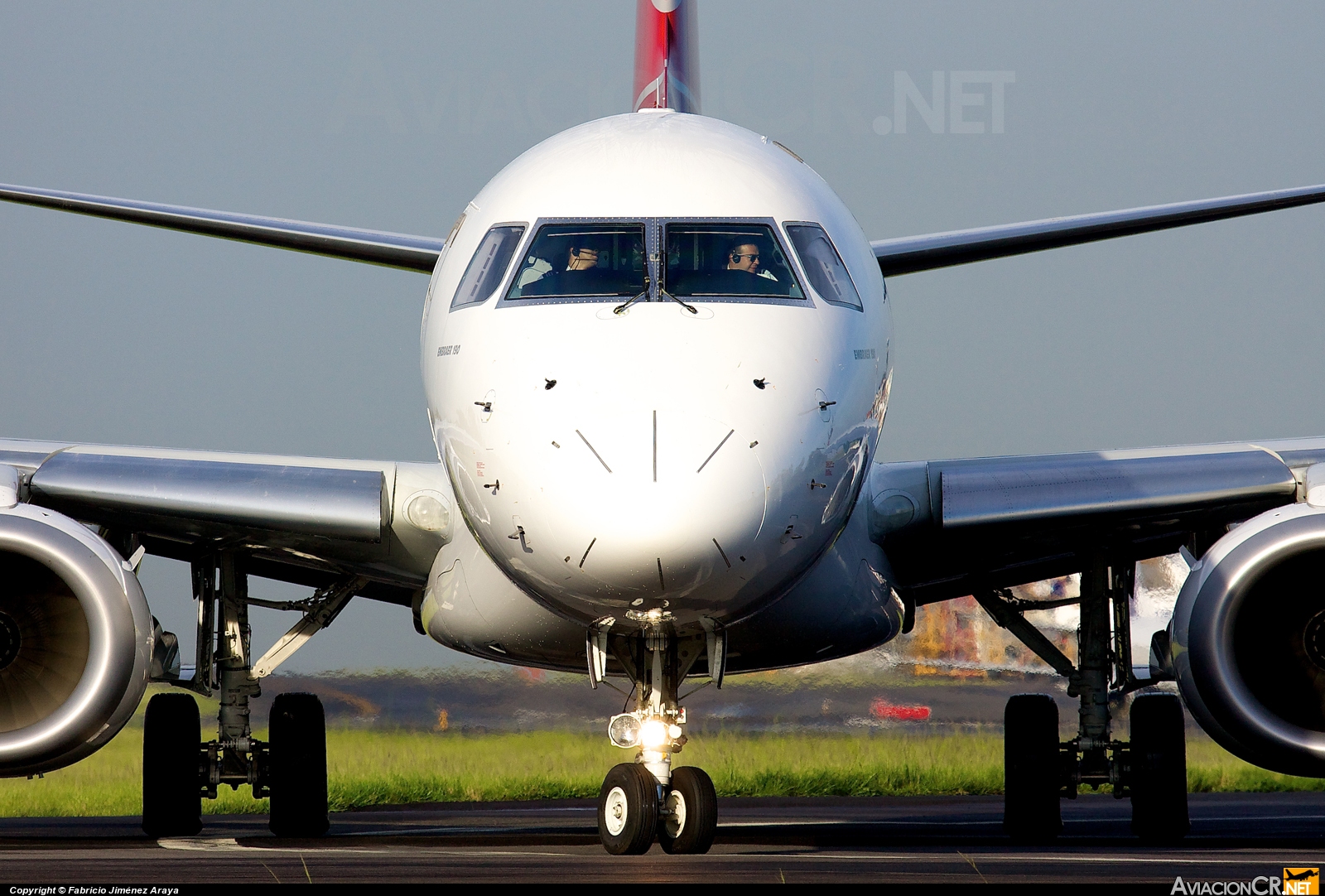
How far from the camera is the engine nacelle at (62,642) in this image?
31.1 ft

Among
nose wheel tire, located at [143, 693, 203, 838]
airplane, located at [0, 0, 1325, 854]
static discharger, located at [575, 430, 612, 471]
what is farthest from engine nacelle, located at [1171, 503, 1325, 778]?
nose wheel tire, located at [143, 693, 203, 838]

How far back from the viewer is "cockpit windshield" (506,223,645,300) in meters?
8.12

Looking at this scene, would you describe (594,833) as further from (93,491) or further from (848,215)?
(848,215)

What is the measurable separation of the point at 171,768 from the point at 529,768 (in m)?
6.40

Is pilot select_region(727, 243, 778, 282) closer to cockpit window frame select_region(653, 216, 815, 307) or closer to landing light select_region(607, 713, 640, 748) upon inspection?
cockpit window frame select_region(653, 216, 815, 307)

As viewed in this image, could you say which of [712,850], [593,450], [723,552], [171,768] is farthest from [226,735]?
[723,552]

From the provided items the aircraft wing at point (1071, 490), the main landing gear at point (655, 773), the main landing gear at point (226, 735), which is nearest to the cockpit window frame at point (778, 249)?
the main landing gear at point (655, 773)

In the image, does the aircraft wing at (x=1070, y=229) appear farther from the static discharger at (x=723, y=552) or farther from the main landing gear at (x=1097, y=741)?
the static discharger at (x=723, y=552)

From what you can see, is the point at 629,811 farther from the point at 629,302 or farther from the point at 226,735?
the point at 226,735

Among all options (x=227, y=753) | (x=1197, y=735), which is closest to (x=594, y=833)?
(x=227, y=753)

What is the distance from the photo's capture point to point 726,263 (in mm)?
8273

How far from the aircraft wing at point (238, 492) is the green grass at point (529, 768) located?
25.2 feet

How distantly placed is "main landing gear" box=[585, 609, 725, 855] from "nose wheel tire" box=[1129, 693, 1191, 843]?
4.34 meters
